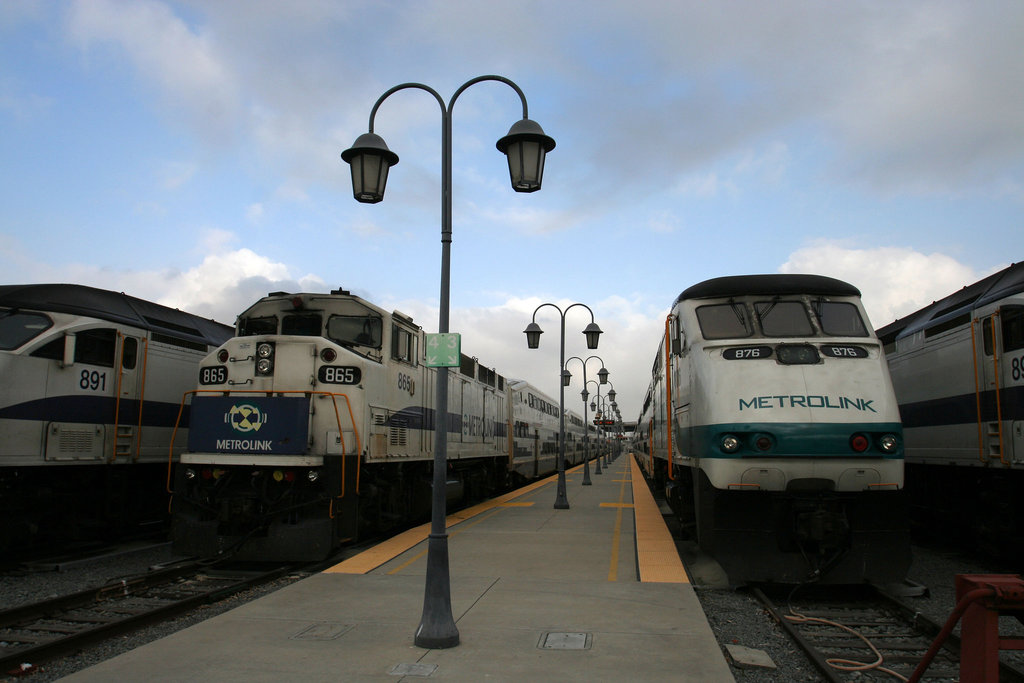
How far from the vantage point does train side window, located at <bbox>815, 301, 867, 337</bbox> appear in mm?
7993

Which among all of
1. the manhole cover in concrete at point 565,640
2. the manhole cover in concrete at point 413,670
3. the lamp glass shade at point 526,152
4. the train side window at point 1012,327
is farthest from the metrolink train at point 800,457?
the manhole cover in concrete at point 413,670

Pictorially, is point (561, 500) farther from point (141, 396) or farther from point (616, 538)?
point (141, 396)

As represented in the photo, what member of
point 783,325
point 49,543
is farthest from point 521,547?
point 49,543

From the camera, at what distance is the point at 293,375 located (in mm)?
9352

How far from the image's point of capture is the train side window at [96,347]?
9875mm

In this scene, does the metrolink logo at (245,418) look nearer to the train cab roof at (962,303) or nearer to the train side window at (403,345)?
the train side window at (403,345)

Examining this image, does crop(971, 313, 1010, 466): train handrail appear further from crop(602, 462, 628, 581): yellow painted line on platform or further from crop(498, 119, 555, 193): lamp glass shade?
crop(498, 119, 555, 193): lamp glass shade

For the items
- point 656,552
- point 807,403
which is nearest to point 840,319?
point 807,403

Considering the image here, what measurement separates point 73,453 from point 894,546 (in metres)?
10.3

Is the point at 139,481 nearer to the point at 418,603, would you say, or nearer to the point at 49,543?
the point at 49,543

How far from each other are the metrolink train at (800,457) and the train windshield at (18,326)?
338 inches

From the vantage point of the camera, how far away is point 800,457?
711 centimetres

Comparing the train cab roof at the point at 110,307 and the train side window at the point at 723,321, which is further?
the train cab roof at the point at 110,307

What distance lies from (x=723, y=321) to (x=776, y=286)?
2.51ft
